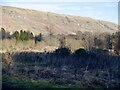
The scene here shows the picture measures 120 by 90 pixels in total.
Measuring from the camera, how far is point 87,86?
32.2ft

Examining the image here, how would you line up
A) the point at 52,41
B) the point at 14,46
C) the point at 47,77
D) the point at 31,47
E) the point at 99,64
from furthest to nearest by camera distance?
the point at 52,41 < the point at 31,47 < the point at 14,46 < the point at 99,64 < the point at 47,77

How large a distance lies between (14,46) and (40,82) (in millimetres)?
14011

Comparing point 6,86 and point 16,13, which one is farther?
point 16,13

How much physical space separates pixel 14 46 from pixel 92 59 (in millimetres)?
9913

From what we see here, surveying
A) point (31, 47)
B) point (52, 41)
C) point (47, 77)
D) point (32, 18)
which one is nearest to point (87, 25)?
point (32, 18)

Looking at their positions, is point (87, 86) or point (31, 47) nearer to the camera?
point (87, 86)

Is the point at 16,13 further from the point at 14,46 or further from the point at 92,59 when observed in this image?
the point at 92,59

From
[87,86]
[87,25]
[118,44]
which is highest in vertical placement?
[87,25]

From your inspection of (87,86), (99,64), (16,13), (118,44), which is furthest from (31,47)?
(16,13)

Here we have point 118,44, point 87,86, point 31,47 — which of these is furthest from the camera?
point 31,47

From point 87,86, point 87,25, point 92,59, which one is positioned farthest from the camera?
point 87,25

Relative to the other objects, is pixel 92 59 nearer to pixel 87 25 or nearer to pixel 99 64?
pixel 99 64

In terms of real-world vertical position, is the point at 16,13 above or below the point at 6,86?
above

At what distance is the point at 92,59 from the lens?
15227 mm
